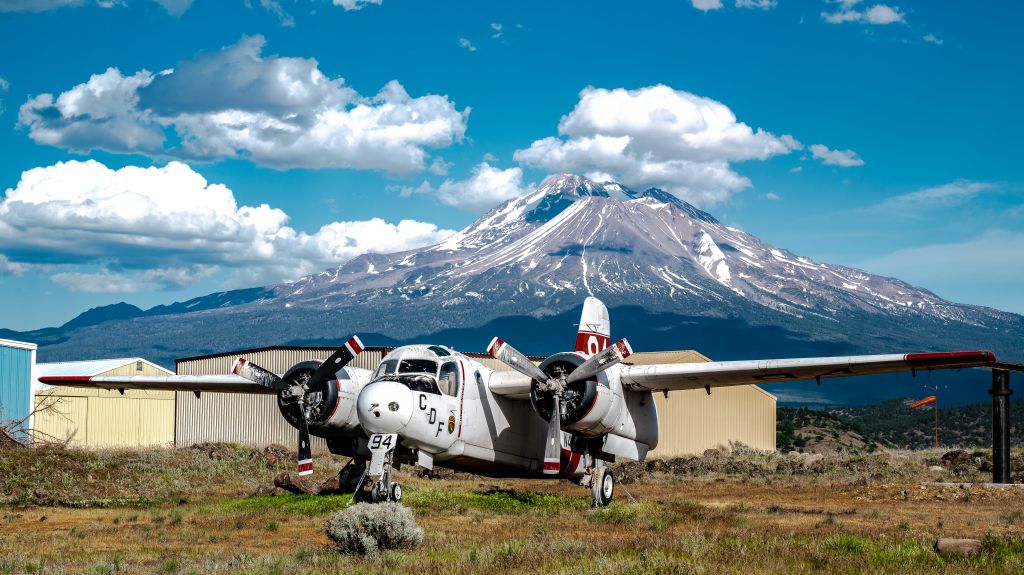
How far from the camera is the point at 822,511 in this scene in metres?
26.1

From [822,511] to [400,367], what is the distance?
438 inches

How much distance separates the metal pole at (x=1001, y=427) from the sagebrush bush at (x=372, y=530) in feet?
74.8

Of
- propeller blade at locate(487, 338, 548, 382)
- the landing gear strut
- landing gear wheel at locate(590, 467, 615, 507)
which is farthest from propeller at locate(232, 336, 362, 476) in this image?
landing gear wheel at locate(590, 467, 615, 507)

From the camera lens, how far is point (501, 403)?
88.4 ft

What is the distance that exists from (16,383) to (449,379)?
33839 millimetres

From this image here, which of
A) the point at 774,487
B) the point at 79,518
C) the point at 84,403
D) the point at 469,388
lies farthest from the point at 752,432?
the point at 79,518

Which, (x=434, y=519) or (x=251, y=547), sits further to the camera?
(x=434, y=519)

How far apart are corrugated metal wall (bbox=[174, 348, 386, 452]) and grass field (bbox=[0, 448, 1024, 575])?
920 centimetres

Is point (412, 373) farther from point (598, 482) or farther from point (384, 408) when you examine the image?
point (598, 482)

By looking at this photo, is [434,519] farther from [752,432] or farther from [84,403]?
[752,432]

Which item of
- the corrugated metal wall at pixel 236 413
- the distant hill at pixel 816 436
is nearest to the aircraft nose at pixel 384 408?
the corrugated metal wall at pixel 236 413

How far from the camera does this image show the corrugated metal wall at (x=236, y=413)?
51.4 meters

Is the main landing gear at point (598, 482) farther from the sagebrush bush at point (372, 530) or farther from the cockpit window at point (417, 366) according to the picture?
the sagebrush bush at point (372, 530)

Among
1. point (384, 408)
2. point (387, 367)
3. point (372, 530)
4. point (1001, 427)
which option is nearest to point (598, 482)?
point (387, 367)
